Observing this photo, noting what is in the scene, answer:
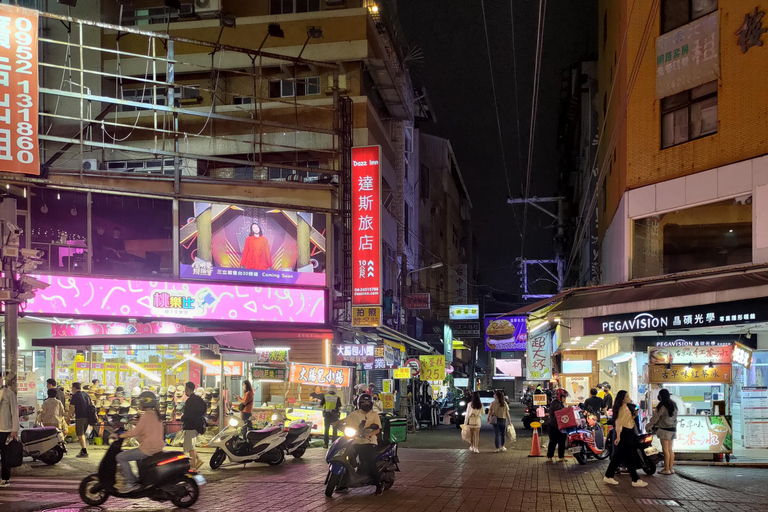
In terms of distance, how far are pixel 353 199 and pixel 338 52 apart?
7387mm

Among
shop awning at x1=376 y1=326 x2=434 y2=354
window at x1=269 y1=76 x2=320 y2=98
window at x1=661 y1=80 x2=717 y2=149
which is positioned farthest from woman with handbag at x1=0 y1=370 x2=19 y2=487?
window at x1=269 y1=76 x2=320 y2=98

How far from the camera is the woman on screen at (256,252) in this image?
31.0 metres

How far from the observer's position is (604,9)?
109ft

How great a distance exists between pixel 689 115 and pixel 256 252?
16.6 meters

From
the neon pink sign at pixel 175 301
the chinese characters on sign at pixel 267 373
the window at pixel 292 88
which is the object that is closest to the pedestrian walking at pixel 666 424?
the chinese characters on sign at pixel 267 373

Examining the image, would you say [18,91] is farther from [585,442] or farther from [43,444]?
[585,442]

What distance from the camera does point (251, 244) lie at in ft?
102

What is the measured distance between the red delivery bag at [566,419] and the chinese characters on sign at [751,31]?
30.8 feet

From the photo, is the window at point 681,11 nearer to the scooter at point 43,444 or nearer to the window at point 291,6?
the scooter at point 43,444

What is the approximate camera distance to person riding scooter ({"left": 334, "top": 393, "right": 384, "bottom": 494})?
13438mm

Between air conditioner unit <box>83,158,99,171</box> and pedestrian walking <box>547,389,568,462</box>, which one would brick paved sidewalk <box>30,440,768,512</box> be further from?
air conditioner unit <box>83,158,99,171</box>

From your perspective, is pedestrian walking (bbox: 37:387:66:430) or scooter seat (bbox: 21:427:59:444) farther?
pedestrian walking (bbox: 37:387:66:430)

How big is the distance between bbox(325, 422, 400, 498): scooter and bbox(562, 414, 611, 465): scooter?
709 centimetres

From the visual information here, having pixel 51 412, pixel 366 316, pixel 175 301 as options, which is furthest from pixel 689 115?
pixel 175 301
